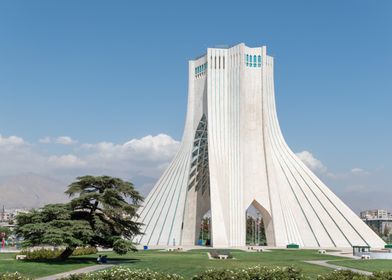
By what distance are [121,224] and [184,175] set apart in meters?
19.6

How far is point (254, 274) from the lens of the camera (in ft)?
41.8

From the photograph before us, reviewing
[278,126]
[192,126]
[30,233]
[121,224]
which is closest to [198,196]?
[192,126]

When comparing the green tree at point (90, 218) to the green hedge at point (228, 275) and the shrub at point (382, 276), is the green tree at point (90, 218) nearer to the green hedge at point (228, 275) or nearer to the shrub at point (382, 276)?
the green hedge at point (228, 275)

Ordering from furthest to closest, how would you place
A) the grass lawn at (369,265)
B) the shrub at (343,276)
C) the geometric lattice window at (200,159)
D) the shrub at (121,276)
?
1. the geometric lattice window at (200,159)
2. the grass lawn at (369,265)
3. the shrub at (343,276)
4. the shrub at (121,276)

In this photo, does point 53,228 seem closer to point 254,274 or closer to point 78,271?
point 78,271

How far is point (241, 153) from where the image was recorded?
4116cm

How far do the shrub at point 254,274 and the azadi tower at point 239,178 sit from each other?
83.9ft

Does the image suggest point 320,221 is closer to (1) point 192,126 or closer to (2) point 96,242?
(1) point 192,126

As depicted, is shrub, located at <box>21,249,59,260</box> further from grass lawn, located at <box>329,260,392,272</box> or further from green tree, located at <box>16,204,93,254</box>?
grass lawn, located at <box>329,260,392,272</box>

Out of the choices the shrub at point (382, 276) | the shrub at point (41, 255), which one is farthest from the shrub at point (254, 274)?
the shrub at point (41, 255)

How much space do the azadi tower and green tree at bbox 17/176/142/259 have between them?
51.5ft

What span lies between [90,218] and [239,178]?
18.7m

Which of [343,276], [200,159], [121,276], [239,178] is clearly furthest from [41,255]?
[200,159]

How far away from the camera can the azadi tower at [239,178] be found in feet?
128
